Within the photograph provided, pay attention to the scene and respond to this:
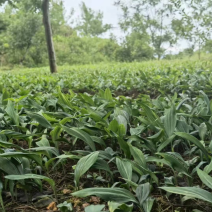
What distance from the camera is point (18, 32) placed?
806 inches

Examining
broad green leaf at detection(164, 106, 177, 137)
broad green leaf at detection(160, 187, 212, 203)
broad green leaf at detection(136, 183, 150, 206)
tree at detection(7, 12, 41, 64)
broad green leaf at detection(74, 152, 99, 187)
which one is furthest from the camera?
tree at detection(7, 12, 41, 64)

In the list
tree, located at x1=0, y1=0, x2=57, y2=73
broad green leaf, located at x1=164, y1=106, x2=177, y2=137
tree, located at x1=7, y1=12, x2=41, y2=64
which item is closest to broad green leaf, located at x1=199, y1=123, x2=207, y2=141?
broad green leaf, located at x1=164, y1=106, x2=177, y2=137

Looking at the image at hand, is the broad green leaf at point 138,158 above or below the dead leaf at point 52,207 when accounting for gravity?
above

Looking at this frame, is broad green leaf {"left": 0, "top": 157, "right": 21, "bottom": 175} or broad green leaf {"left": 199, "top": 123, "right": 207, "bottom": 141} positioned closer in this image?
broad green leaf {"left": 0, "top": 157, "right": 21, "bottom": 175}

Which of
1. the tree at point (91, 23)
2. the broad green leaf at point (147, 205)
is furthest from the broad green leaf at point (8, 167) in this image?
the tree at point (91, 23)

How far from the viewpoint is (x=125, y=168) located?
99cm

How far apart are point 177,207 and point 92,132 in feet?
2.08

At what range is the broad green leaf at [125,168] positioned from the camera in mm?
961

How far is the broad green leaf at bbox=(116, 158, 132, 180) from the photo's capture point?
0.96 m

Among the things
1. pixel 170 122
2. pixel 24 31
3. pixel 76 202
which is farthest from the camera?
pixel 24 31

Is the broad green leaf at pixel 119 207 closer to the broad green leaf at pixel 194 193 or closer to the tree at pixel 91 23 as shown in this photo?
the broad green leaf at pixel 194 193

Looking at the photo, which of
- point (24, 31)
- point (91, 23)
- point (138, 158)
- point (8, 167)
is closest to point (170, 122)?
point (138, 158)

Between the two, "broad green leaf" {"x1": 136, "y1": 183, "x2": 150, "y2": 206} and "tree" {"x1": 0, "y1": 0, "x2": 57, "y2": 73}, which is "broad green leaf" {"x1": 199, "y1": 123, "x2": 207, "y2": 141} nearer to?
"broad green leaf" {"x1": 136, "y1": 183, "x2": 150, "y2": 206}

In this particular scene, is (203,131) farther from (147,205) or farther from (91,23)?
(91,23)
